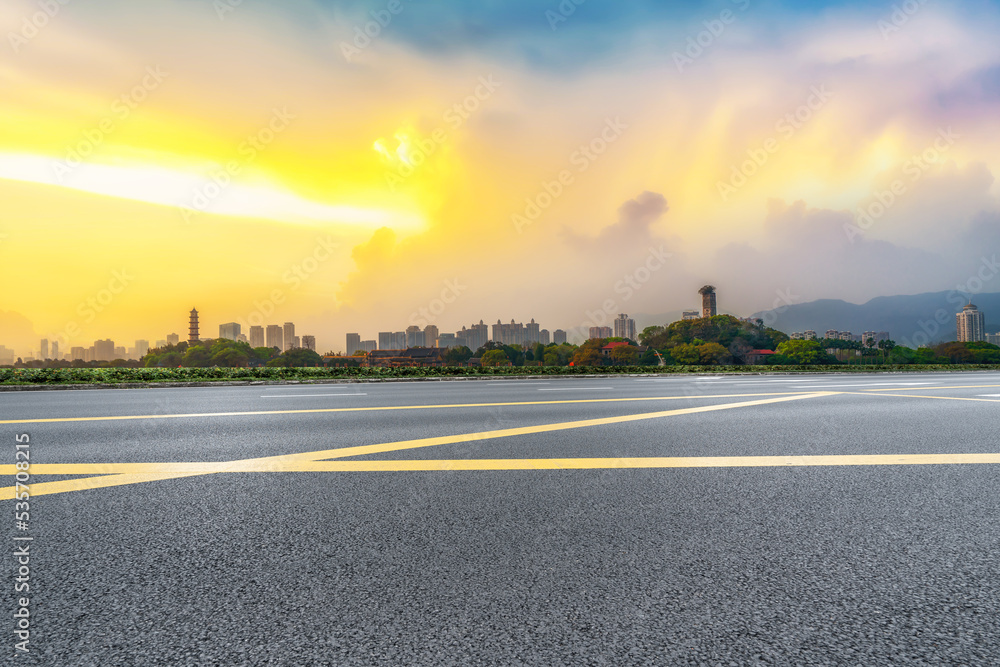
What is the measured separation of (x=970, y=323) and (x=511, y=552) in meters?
239

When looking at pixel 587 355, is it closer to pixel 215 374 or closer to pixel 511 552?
pixel 215 374

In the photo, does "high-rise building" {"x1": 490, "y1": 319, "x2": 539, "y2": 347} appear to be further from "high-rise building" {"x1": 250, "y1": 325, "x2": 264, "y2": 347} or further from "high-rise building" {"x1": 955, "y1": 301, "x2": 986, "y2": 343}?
"high-rise building" {"x1": 955, "y1": 301, "x2": 986, "y2": 343}

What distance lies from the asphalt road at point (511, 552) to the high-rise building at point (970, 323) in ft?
738

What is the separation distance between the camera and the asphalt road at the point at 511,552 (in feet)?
7.06

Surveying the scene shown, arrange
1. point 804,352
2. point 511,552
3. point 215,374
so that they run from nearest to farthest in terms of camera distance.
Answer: point 511,552
point 215,374
point 804,352

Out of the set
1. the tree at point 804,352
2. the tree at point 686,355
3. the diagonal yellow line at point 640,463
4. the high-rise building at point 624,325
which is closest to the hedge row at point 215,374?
the diagonal yellow line at point 640,463

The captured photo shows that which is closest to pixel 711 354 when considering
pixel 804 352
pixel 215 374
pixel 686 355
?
pixel 686 355

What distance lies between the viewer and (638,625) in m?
2.25

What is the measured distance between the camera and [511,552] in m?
3.08

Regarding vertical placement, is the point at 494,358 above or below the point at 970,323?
below

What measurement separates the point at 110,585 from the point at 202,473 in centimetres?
261

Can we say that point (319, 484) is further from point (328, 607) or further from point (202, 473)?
point (328, 607)

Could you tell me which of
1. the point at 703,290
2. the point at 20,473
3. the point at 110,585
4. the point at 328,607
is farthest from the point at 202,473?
the point at 703,290

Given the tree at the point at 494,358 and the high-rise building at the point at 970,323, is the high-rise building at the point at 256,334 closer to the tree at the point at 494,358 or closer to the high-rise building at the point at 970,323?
the tree at the point at 494,358
